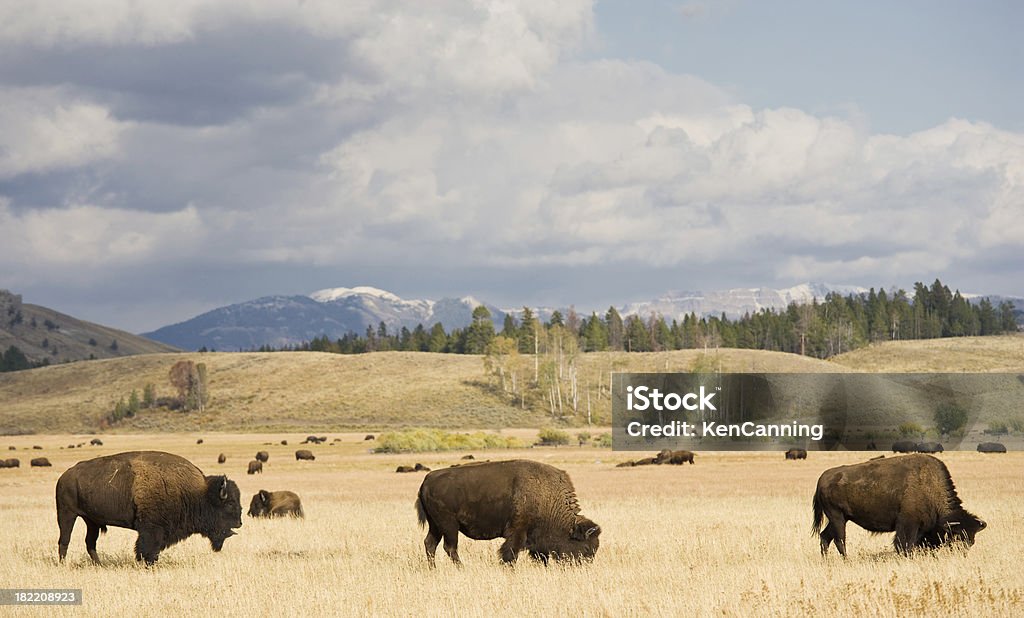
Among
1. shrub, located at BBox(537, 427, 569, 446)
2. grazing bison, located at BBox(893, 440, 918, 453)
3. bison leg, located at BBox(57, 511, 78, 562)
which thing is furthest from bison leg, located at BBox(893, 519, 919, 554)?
shrub, located at BBox(537, 427, 569, 446)

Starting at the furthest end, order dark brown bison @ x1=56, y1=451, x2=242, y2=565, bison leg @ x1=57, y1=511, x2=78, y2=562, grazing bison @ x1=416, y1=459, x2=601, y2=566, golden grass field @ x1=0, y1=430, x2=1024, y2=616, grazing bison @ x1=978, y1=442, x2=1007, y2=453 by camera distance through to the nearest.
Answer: grazing bison @ x1=978, y1=442, x2=1007, y2=453 < bison leg @ x1=57, y1=511, x2=78, y2=562 < dark brown bison @ x1=56, y1=451, x2=242, y2=565 < grazing bison @ x1=416, y1=459, x2=601, y2=566 < golden grass field @ x1=0, y1=430, x2=1024, y2=616

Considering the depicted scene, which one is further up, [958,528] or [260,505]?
[958,528]

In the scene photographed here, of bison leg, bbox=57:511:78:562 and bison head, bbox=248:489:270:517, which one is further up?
bison leg, bbox=57:511:78:562

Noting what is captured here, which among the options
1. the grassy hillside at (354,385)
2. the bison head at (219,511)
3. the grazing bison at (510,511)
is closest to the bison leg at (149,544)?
the bison head at (219,511)

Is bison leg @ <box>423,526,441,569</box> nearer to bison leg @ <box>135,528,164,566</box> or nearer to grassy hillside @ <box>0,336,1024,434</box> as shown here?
bison leg @ <box>135,528,164,566</box>

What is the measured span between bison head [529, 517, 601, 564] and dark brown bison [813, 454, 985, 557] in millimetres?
4456

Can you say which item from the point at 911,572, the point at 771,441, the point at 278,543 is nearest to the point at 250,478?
the point at 278,543

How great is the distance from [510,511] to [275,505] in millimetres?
15015

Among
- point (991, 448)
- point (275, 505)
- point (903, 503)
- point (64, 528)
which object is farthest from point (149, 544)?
point (991, 448)

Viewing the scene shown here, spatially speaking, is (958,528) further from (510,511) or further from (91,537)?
(91,537)

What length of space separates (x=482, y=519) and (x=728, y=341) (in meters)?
187

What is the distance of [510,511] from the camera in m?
17.5

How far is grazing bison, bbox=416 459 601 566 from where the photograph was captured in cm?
1747

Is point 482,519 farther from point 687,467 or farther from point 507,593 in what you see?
point 687,467
